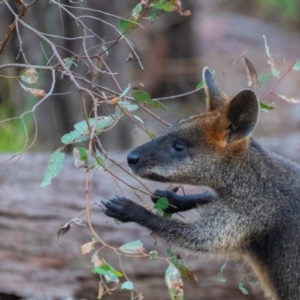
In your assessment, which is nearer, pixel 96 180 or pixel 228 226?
pixel 228 226

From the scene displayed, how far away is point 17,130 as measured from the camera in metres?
8.12

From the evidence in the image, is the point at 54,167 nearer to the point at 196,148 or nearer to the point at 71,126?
the point at 196,148

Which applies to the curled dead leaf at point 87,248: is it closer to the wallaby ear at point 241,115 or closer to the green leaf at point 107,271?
the green leaf at point 107,271

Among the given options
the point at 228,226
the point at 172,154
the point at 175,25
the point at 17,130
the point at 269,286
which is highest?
the point at 172,154

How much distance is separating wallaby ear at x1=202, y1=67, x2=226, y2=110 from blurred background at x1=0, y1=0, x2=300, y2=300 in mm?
219

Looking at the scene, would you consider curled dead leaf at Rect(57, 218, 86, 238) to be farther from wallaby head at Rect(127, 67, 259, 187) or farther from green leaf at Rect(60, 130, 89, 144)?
wallaby head at Rect(127, 67, 259, 187)

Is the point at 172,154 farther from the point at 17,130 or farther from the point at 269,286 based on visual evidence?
the point at 17,130

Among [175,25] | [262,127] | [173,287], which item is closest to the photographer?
[173,287]

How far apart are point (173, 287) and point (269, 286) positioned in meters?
1.27

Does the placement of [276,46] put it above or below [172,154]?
below

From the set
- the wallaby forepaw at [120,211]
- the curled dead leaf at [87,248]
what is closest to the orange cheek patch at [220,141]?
the wallaby forepaw at [120,211]

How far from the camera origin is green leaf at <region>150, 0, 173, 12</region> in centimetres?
402

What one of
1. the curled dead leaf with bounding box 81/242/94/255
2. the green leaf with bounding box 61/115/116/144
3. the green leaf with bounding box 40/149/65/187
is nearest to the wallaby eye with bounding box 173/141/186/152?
the green leaf with bounding box 61/115/116/144

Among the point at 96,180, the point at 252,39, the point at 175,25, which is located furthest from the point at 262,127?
the point at 96,180
